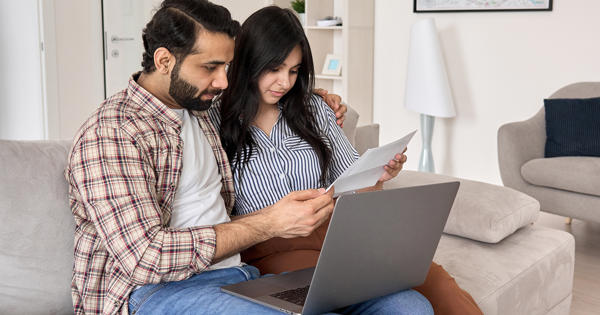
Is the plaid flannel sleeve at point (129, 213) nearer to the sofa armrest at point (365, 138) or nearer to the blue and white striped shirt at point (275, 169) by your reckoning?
the blue and white striped shirt at point (275, 169)

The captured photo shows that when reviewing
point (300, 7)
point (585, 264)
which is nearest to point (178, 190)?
point (585, 264)

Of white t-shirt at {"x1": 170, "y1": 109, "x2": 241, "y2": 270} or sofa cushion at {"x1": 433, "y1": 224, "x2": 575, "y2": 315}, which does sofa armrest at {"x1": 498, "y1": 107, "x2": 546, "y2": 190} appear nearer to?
sofa cushion at {"x1": 433, "y1": 224, "x2": 575, "y2": 315}

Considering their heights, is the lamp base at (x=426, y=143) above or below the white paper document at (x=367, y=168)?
below

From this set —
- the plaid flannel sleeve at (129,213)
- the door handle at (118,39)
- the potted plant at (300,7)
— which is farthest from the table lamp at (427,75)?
the plaid flannel sleeve at (129,213)

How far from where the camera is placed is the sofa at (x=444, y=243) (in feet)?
4.59

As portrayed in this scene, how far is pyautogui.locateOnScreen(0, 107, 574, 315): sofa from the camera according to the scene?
1.40 meters

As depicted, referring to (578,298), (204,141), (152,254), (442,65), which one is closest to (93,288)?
(152,254)

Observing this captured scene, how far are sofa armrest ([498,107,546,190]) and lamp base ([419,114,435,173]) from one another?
3.01ft

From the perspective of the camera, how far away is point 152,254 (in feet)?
4.06

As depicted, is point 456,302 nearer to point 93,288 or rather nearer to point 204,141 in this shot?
point 204,141

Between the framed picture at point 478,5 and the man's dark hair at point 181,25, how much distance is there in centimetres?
324

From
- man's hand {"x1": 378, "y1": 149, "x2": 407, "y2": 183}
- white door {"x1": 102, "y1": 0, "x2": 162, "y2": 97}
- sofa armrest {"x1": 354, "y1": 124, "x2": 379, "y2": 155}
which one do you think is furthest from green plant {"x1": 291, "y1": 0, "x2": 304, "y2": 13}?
man's hand {"x1": 378, "y1": 149, "x2": 407, "y2": 183}

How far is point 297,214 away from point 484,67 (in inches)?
134

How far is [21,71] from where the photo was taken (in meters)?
4.05
